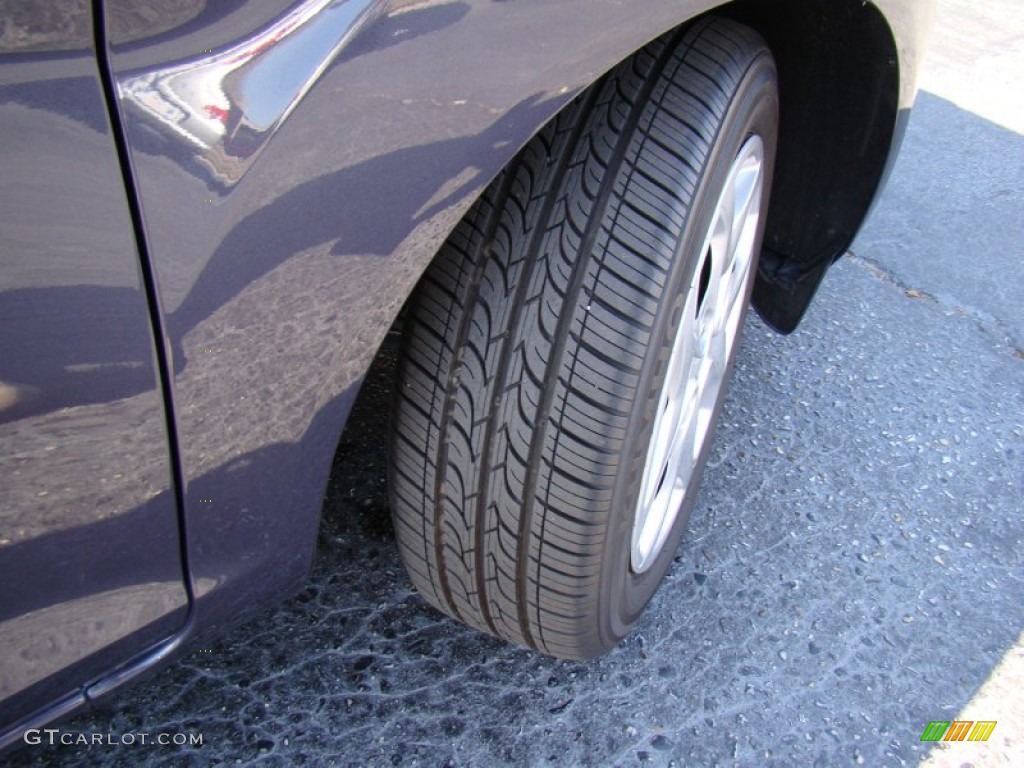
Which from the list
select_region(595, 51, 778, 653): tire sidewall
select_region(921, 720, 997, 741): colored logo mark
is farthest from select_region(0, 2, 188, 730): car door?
select_region(921, 720, 997, 741): colored logo mark

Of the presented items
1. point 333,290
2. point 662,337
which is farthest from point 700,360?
point 333,290

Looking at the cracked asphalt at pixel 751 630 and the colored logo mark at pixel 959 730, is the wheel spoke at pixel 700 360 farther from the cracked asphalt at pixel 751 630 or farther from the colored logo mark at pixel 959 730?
the colored logo mark at pixel 959 730

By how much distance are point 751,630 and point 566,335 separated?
2.81ft

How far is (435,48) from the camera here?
0.87 m

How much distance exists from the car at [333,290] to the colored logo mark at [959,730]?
1.86 ft

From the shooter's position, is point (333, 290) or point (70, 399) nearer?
point (70, 399)

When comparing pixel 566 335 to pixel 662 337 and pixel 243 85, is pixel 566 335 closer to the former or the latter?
pixel 662 337

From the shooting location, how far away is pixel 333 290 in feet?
3.03

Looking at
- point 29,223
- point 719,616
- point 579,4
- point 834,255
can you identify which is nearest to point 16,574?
point 29,223

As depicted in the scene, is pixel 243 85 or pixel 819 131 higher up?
pixel 243 85

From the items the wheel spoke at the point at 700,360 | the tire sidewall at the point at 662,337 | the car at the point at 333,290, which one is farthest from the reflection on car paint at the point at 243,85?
the wheel spoke at the point at 700,360

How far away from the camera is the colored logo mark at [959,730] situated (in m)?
1.61

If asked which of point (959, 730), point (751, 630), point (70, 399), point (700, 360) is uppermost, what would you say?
point (70, 399)

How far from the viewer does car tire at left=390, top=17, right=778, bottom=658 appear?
1.15 metres
